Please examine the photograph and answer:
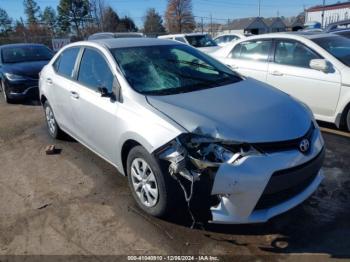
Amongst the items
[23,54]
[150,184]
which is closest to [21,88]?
[23,54]

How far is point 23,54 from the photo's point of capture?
9852 millimetres

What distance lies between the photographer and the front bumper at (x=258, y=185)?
105 inches

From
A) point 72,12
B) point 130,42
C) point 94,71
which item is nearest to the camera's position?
point 94,71

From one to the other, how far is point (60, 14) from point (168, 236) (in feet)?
212

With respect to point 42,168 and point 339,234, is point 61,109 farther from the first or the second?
point 339,234

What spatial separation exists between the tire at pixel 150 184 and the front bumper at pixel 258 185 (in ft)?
1.42

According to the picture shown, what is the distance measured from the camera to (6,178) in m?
4.54

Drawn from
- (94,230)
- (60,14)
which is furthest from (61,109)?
(60,14)

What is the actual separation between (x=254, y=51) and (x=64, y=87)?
3.59 meters

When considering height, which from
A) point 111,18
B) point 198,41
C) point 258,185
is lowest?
point 258,185

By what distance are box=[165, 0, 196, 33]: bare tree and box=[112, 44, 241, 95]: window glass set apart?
214 ft

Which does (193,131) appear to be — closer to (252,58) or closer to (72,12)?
(252,58)

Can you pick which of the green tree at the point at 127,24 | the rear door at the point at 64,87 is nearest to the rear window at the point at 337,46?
the rear door at the point at 64,87

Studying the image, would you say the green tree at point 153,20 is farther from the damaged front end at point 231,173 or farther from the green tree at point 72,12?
the damaged front end at point 231,173
